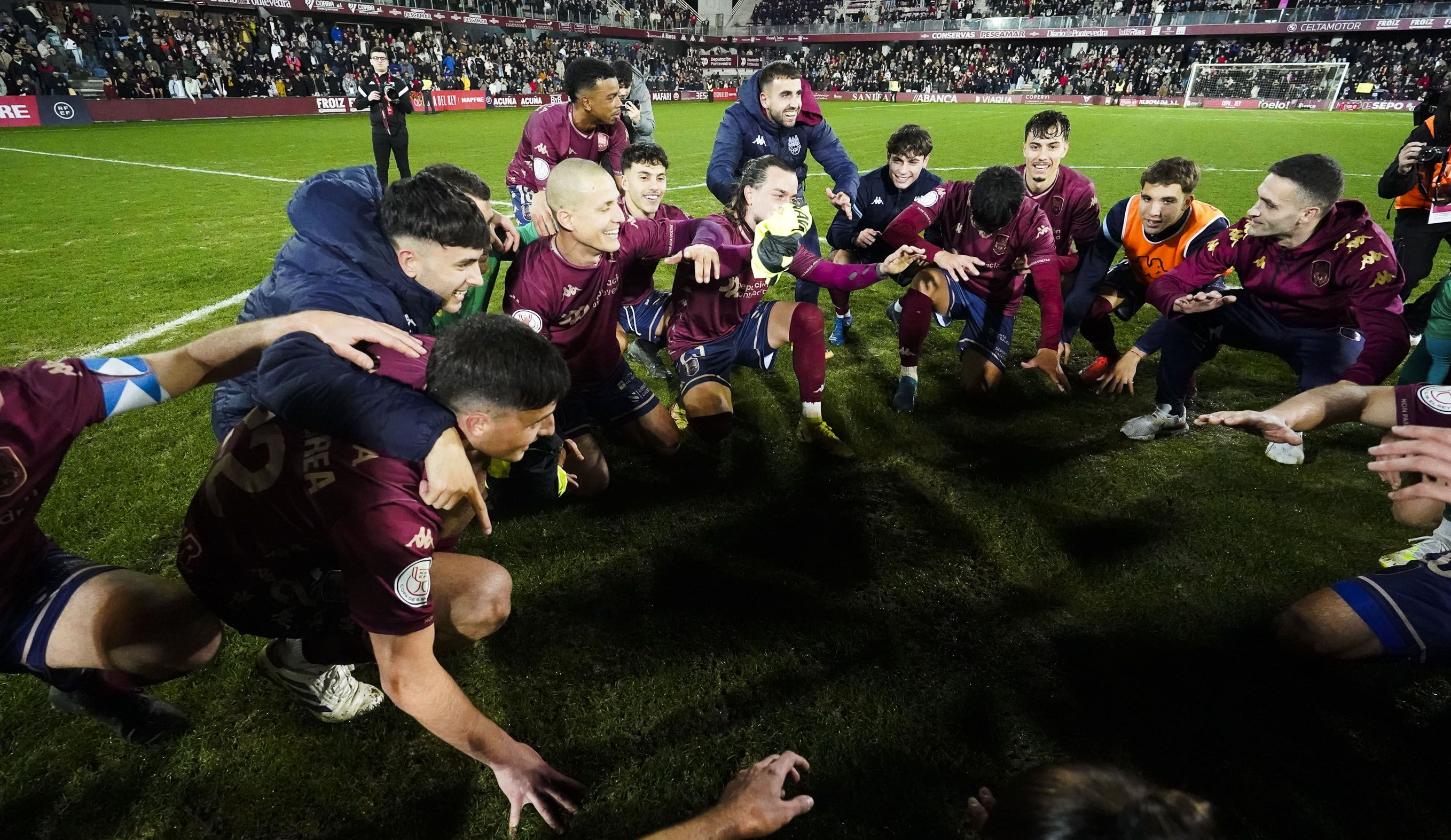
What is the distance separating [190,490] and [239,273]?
4.50m

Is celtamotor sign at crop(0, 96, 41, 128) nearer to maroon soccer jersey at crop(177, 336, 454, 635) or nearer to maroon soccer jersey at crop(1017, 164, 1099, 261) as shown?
maroon soccer jersey at crop(177, 336, 454, 635)

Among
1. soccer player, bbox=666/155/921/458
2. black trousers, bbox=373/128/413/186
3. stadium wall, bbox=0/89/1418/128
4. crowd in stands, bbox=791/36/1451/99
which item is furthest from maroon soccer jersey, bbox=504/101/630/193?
crowd in stands, bbox=791/36/1451/99

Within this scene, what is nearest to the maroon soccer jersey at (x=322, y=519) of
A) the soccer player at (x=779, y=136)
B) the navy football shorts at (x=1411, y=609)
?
the navy football shorts at (x=1411, y=609)

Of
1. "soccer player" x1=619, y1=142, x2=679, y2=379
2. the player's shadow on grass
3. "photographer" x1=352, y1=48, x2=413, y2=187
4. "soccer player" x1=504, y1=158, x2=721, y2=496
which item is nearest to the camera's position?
the player's shadow on grass

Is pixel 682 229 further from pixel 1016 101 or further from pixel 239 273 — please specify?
pixel 1016 101

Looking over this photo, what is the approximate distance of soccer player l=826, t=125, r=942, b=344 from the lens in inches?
211

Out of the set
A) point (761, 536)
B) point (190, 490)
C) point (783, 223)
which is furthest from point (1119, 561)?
point (190, 490)

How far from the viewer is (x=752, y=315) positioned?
4.35 metres

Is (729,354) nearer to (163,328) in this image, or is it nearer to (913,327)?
(913,327)

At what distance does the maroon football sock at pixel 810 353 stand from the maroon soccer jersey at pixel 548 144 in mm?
2898

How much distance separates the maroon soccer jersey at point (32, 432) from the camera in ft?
5.93

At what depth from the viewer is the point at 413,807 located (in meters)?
2.08

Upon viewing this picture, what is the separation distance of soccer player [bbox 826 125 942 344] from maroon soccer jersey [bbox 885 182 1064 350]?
244mm

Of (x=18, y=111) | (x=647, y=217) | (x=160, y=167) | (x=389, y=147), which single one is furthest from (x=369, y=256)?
(x=18, y=111)
